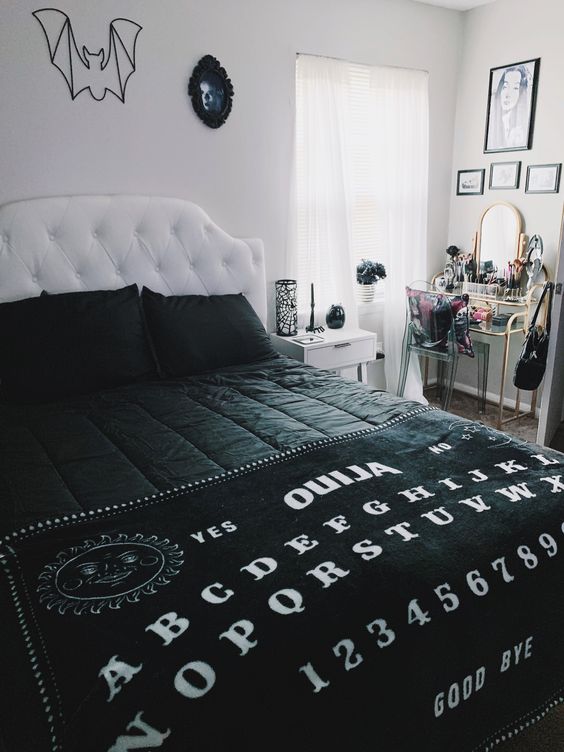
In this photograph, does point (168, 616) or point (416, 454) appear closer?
point (168, 616)

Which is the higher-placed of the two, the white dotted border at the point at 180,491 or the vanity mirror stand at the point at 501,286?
the vanity mirror stand at the point at 501,286

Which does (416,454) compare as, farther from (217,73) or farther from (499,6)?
(499,6)

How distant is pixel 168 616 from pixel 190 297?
6.58 feet

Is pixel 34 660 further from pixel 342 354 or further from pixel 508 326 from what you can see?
pixel 508 326

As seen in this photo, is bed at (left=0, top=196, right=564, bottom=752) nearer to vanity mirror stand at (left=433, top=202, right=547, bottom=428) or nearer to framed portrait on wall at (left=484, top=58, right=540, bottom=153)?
vanity mirror stand at (left=433, top=202, right=547, bottom=428)

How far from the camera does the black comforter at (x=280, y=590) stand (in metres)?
1.04

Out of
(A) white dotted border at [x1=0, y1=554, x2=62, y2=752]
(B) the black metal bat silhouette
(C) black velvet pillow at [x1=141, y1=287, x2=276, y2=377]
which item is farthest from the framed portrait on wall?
(A) white dotted border at [x1=0, y1=554, x2=62, y2=752]

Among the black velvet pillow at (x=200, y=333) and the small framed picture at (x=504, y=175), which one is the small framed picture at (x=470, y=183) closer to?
the small framed picture at (x=504, y=175)

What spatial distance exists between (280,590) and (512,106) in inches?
142

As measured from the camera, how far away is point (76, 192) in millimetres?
2795

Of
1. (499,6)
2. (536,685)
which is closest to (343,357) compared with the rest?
(536,685)

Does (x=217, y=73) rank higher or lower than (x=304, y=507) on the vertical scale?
higher

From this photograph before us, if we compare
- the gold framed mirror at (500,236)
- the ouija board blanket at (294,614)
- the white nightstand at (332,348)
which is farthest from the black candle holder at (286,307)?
the ouija board blanket at (294,614)

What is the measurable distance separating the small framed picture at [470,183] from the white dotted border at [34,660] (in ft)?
12.3
